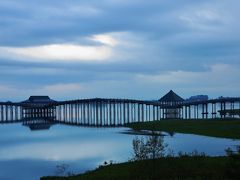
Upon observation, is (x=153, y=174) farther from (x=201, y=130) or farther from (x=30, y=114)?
(x=30, y=114)

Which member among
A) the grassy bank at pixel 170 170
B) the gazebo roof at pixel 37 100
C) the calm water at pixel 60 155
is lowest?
the calm water at pixel 60 155

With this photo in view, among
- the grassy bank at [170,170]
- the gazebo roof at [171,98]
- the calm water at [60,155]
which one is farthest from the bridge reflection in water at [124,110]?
the grassy bank at [170,170]

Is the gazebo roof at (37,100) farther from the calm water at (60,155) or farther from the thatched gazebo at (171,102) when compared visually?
the calm water at (60,155)

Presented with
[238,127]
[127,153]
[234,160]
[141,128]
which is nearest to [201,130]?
[238,127]

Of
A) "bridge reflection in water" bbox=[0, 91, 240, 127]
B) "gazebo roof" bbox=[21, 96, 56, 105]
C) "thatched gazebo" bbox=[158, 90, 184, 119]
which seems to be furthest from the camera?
"gazebo roof" bbox=[21, 96, 56, 105]

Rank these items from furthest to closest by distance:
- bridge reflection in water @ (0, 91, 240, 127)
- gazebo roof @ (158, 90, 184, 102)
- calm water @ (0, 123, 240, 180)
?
gazebo roof @ (158, 90, 184, 102)
bridge reflection in water @ (0, 91, 240, 127)
calm water @ (0, 123, 240, 180)

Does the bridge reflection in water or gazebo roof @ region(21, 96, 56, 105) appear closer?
the bridge reflection in water

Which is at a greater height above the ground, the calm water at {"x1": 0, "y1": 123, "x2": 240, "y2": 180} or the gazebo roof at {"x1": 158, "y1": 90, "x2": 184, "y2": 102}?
the gazebo roof at {"x1": 158, "y1": 90, "x2": 184, "y2": 102}

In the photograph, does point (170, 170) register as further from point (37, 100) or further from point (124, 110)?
point (37, 100)

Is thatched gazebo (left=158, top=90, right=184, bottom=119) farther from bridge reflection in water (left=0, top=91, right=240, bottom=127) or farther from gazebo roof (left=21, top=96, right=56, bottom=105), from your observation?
gazebo roof (left=21, top=96, right=56, bottom=105)

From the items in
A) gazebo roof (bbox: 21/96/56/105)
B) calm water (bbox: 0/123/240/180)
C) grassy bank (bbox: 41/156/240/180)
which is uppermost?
gazebo roof (bbox: 21/96/56/105)

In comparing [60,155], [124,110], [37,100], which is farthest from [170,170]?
[37,100]

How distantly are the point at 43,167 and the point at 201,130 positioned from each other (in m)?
34.6

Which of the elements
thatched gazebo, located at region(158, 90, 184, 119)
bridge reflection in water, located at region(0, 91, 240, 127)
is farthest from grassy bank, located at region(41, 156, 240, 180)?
thatched gazebo, located at region(158, 90, 184, 119)
